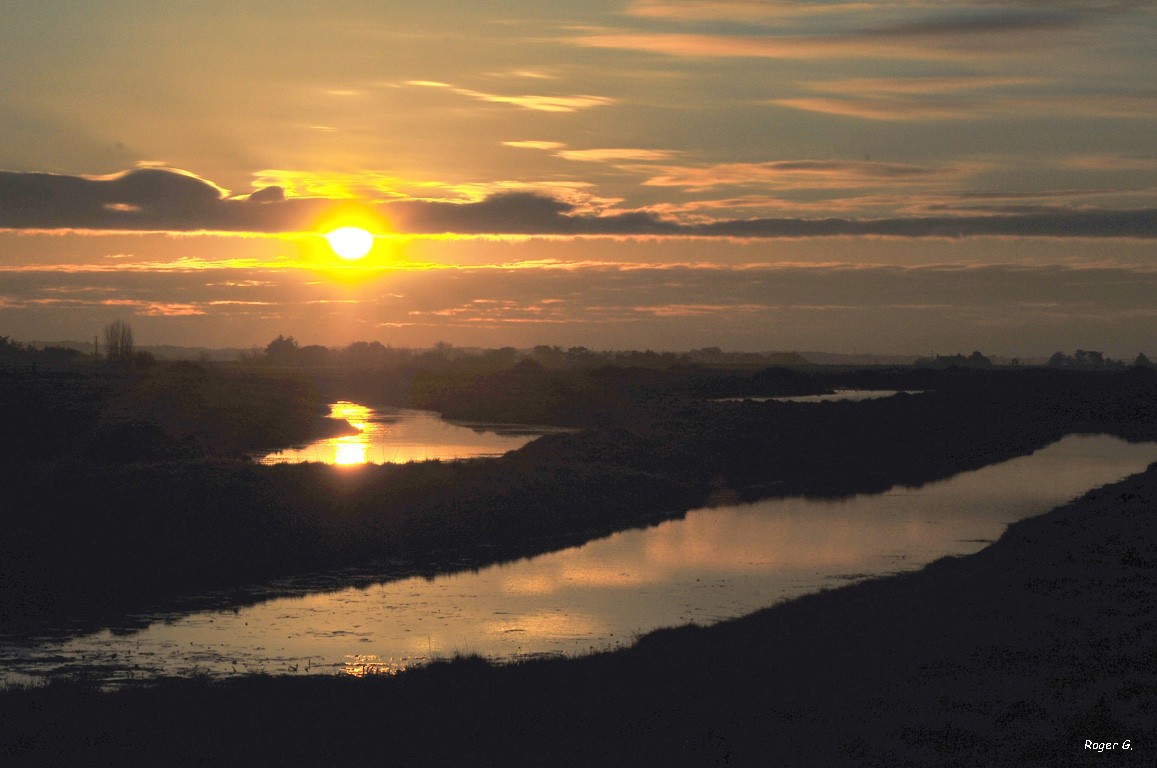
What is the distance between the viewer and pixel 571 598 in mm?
31156

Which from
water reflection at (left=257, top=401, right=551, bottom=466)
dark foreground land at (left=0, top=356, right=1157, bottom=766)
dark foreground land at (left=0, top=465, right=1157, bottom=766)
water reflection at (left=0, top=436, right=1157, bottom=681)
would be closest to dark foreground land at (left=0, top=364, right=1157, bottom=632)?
dark foreground land at (left=0, top=356, right=1157, bottom=766)

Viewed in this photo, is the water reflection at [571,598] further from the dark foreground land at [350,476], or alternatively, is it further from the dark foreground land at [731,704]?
the dark foreground land at [731,704]

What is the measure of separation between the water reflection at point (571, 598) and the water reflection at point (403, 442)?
15974 millimetres

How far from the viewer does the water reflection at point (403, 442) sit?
6425 centimetres

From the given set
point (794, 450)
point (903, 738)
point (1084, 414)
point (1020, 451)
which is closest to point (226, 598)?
point (903, 738)

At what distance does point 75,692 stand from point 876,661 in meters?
14.0

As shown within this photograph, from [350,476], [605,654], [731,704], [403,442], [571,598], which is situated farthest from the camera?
[403,442]

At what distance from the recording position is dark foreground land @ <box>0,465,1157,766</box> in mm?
14414

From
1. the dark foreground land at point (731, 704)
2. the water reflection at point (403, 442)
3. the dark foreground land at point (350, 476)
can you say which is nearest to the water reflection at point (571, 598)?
the dark foreground land at point (350, 476)

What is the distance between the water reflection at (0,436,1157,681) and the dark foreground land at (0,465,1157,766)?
355 centimetres

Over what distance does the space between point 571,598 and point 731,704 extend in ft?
46.6

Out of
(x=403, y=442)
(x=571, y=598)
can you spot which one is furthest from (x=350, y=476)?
(x=403, y=442)

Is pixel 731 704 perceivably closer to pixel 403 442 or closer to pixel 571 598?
pixel 571 598

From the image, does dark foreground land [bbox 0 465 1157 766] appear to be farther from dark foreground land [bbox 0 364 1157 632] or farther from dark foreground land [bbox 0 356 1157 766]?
dark foreground land [bbox 0 364 1157 632]
